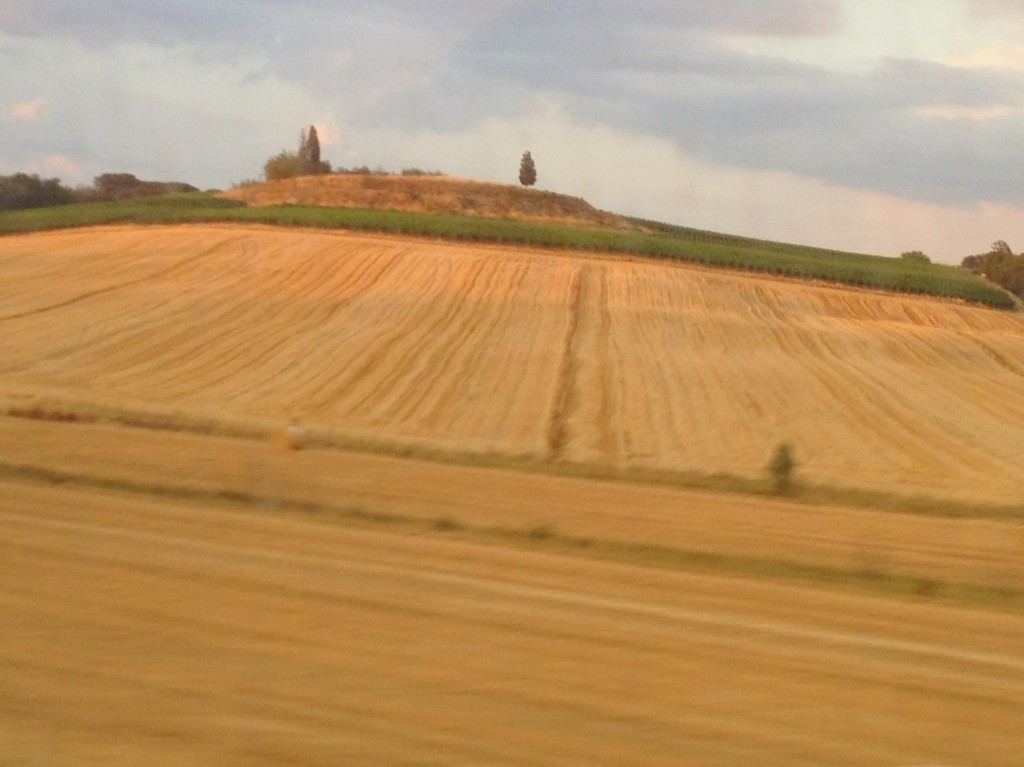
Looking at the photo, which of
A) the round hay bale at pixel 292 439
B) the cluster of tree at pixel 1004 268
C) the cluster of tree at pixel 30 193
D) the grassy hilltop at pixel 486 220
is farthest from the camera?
the cluster of tree at pixel 30 193

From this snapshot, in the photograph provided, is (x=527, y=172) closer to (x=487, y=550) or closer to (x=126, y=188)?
(x=126, y=188)

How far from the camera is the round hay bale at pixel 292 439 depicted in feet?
50.0

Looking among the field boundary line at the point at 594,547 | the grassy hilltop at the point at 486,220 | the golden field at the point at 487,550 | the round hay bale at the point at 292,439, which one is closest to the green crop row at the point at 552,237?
the grassy hilltop at the point at 486,220

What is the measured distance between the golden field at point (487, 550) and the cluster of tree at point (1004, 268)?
26394 millimetres

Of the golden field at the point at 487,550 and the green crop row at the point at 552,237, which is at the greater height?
the green crop row at the point at 552,237

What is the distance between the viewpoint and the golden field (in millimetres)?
5621

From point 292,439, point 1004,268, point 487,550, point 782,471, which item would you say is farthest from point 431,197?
point 487,550

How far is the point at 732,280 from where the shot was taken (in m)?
39.6

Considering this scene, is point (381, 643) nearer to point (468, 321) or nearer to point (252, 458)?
point (252, 458)

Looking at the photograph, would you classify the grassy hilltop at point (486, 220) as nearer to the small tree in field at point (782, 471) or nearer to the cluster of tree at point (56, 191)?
the cluster of tree at point (56, 191)

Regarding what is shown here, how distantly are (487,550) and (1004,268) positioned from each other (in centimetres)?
4972

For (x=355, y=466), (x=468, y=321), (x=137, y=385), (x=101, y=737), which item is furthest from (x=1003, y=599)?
(x=468, y=321)

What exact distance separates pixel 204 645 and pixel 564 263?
1310 inches

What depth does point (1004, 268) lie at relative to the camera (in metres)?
52.3
